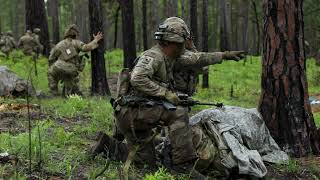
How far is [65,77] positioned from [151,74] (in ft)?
24.0

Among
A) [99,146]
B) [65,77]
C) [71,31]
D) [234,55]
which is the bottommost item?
[65,77]

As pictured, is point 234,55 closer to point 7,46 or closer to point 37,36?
point 37,36

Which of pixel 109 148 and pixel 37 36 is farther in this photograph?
pixel 37 36

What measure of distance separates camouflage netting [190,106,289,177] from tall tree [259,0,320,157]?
0.27 meters

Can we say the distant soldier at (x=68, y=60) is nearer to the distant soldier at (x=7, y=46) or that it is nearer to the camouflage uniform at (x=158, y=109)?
the camouflage uniform at (x=158, y=109)

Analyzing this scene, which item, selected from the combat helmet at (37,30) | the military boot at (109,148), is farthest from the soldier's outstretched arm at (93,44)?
the combat helmet at (37,30)

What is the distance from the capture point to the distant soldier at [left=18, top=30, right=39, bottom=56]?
1861 cm

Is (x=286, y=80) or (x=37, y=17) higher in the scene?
(x=37, y=17)

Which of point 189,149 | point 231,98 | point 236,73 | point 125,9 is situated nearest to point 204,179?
point 189,149

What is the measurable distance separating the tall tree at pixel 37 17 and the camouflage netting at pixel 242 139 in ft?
42.0

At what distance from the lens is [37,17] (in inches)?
756

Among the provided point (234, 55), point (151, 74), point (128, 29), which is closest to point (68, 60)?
point (128, 29)

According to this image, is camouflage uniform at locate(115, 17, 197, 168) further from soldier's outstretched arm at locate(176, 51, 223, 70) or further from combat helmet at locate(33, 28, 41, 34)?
combat helmet at locate(33, 28, 41, 34)

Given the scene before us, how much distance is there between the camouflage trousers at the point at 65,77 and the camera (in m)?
12.2
